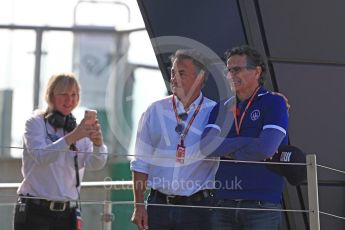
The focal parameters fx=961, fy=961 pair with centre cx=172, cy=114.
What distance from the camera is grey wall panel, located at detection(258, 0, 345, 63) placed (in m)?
6.32

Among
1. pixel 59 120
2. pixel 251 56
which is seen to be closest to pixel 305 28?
pixel 251 56

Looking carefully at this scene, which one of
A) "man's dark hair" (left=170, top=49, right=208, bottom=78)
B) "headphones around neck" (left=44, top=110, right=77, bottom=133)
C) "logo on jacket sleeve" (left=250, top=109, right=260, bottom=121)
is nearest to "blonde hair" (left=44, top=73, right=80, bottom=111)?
Answer: "headphones around neck" (left=44, top=110, right=77, bottom=133)

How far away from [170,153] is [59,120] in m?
0.64

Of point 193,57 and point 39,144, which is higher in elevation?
point 193,57

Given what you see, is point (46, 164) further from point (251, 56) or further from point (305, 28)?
point (305, 28)

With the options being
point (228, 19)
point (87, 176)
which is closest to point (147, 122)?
point (228, 19)

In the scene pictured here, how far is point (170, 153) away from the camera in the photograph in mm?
4840

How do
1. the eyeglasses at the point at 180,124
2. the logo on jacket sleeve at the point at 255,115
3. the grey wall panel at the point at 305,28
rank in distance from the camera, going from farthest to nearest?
1. the grey wall panel at the point at 305,28
2. the eyeglasses at the point at 180,124
3. the logo on jacket sleeve at the point at 255,115

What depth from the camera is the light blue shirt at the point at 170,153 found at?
479 centimetres

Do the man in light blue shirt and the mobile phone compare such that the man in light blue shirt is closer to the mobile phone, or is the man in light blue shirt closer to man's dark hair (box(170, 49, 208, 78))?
man's dark hair (box(170, 49, 208, 78))

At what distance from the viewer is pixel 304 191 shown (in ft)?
21.1

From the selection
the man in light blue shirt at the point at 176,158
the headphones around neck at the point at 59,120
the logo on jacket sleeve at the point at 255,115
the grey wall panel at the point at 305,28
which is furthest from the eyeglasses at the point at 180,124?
the grey wall panel at the point at 305,28

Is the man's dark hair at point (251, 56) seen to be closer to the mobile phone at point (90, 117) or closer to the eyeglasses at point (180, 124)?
the eyeglasses at point (180, 124)

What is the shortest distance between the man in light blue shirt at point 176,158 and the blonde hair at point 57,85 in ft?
1.41
